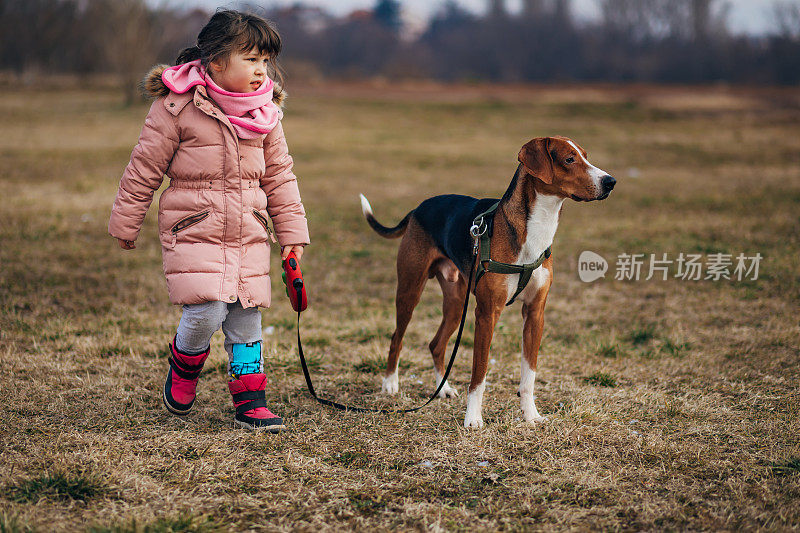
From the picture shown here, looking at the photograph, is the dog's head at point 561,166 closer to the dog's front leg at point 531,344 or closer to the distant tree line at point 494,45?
the dog's front leg at point 531,344

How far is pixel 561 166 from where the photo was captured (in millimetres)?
3625

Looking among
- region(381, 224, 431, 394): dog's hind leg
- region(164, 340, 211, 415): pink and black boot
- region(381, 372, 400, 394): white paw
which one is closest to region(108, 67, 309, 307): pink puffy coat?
region(164, 340, 211, 415): pink and black boot

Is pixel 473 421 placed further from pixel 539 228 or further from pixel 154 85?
pixel 154 85

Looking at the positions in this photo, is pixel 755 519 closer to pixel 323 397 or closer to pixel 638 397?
pixel 638 397

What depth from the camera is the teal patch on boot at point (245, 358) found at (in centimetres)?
381

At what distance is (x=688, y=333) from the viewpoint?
588 cm

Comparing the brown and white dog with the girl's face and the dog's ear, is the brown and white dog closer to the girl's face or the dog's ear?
the dog's ear

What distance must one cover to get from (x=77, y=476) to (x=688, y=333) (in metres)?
4.68

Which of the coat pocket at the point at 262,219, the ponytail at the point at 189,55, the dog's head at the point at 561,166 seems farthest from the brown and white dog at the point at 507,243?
the ponytail at the point at 189,55

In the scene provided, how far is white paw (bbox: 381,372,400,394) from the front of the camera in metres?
4.55

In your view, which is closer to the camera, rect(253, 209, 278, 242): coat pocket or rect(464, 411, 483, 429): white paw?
rect(253, 209, 278, 242): coat pocket

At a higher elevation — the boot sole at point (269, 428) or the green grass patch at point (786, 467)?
the boot sole at point (269, 428)

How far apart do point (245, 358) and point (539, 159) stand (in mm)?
1856

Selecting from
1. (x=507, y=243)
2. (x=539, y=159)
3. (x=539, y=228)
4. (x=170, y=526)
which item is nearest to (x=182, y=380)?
(x=170, y=526)
